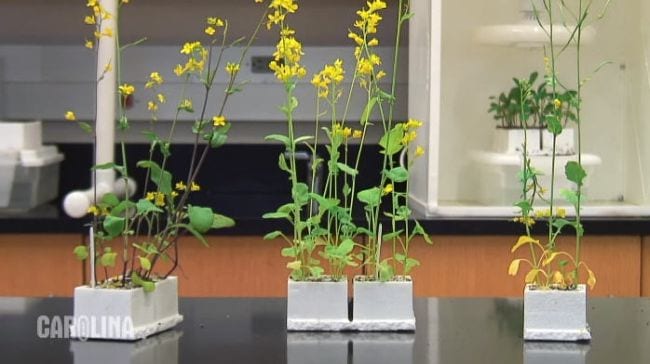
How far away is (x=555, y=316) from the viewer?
1.07 metres

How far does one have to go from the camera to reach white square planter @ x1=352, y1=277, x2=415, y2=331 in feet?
3.59

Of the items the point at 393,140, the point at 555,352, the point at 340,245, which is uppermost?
the point at 393,140

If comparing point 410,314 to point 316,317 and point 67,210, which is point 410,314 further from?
point 67,210

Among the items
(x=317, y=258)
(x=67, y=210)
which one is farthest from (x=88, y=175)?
(x=317, y=258)

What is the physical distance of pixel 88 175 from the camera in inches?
100

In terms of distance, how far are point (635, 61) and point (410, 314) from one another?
4.31 feet

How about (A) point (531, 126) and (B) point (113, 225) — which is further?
(A) point (531, 126)

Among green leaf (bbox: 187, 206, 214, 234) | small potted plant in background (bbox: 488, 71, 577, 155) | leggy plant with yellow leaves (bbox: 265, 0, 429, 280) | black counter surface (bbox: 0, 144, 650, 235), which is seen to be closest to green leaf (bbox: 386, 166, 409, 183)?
leggy plant with yellow leaves (bbox: 265, 0, 429, 280)

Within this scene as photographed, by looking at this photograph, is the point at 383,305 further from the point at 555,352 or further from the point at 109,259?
the point at 109,259

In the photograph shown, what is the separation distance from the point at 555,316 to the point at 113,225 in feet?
1.65

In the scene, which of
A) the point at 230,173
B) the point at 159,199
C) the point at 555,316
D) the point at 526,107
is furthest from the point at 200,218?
the point at 230,173

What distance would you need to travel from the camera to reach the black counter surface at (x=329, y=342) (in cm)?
99

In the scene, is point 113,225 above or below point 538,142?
below

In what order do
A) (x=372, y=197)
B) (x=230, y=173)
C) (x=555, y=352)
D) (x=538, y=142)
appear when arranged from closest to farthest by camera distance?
1. (x=555, y=352)
2. (x=372, y=197)
3. (x=538, y=142)
4. (x=230, y=173)
